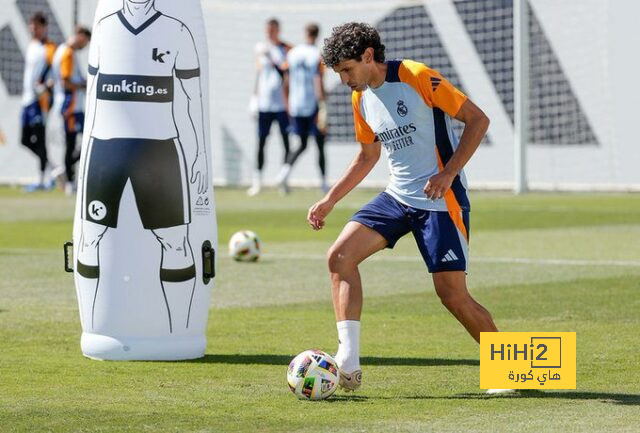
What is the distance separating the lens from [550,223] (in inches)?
785

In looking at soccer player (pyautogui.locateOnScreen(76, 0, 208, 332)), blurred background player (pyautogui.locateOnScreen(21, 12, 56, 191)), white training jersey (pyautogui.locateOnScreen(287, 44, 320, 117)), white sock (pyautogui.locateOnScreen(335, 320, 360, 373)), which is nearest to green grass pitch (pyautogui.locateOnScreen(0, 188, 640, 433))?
white sock (pyautogui.locateOnScreen(335, 320, 360, 373))

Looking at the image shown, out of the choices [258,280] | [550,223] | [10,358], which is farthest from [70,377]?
[550,223]

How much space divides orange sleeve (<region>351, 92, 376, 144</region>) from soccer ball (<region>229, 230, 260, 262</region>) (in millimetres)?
6828

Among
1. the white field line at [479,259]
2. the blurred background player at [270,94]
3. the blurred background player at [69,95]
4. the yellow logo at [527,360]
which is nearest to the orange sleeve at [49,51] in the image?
the blurred background player at [69,95]

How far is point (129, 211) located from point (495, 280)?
5.16 m

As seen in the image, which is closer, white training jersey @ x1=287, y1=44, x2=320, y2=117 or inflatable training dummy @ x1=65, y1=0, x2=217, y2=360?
inflatable training dummy @ x1=65, y1=0, x2=217, y2=360

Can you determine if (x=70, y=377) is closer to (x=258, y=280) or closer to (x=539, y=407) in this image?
(x=539, y=407)

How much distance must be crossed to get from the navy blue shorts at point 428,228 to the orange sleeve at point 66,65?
18.4 meters

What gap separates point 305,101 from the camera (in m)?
26.6

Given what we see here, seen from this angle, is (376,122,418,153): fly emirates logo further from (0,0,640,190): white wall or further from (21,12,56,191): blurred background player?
(21,12,56,191): blurred background player

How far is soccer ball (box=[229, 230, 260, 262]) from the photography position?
1527 cm

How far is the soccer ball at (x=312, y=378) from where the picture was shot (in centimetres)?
767

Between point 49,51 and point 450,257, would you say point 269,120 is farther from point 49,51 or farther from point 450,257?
point 450,257

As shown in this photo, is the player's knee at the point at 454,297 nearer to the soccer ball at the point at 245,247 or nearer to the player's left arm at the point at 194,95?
the player's left arm at the point at 194,95
